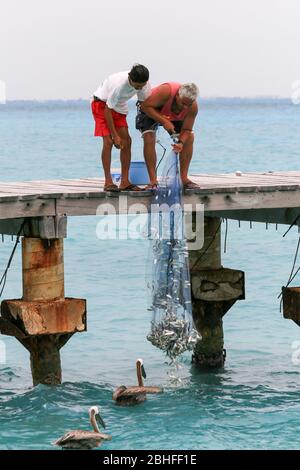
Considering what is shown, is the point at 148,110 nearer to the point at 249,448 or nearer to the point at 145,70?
the point at 145,70

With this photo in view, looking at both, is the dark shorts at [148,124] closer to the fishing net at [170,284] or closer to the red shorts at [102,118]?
the red shorts at [102,118]

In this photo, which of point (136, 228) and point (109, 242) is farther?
point (109, 242)

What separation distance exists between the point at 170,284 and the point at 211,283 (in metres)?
2.31

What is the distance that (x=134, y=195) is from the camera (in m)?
21.4

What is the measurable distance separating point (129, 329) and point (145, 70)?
1152cm

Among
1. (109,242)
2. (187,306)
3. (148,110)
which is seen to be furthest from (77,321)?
(109,242)

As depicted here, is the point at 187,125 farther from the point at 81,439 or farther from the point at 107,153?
the point at 81,439

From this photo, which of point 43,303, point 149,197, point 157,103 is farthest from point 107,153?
point 43,303

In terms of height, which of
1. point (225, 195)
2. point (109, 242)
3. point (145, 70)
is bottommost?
point (109, 242)

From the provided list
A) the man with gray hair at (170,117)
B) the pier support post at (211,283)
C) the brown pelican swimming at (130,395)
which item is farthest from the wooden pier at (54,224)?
the pier support post at (211,283)

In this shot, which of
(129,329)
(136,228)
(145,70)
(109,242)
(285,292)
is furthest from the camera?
(109,242)

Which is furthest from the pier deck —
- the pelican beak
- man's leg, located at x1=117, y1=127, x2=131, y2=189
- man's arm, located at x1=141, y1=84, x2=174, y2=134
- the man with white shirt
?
the pelican beak

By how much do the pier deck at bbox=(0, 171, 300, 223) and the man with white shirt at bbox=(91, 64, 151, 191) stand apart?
0.32m

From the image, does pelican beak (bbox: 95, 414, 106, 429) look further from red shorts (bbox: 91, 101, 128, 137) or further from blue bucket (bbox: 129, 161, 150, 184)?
red shorts (bbox: 91, 101, 128, 137)
